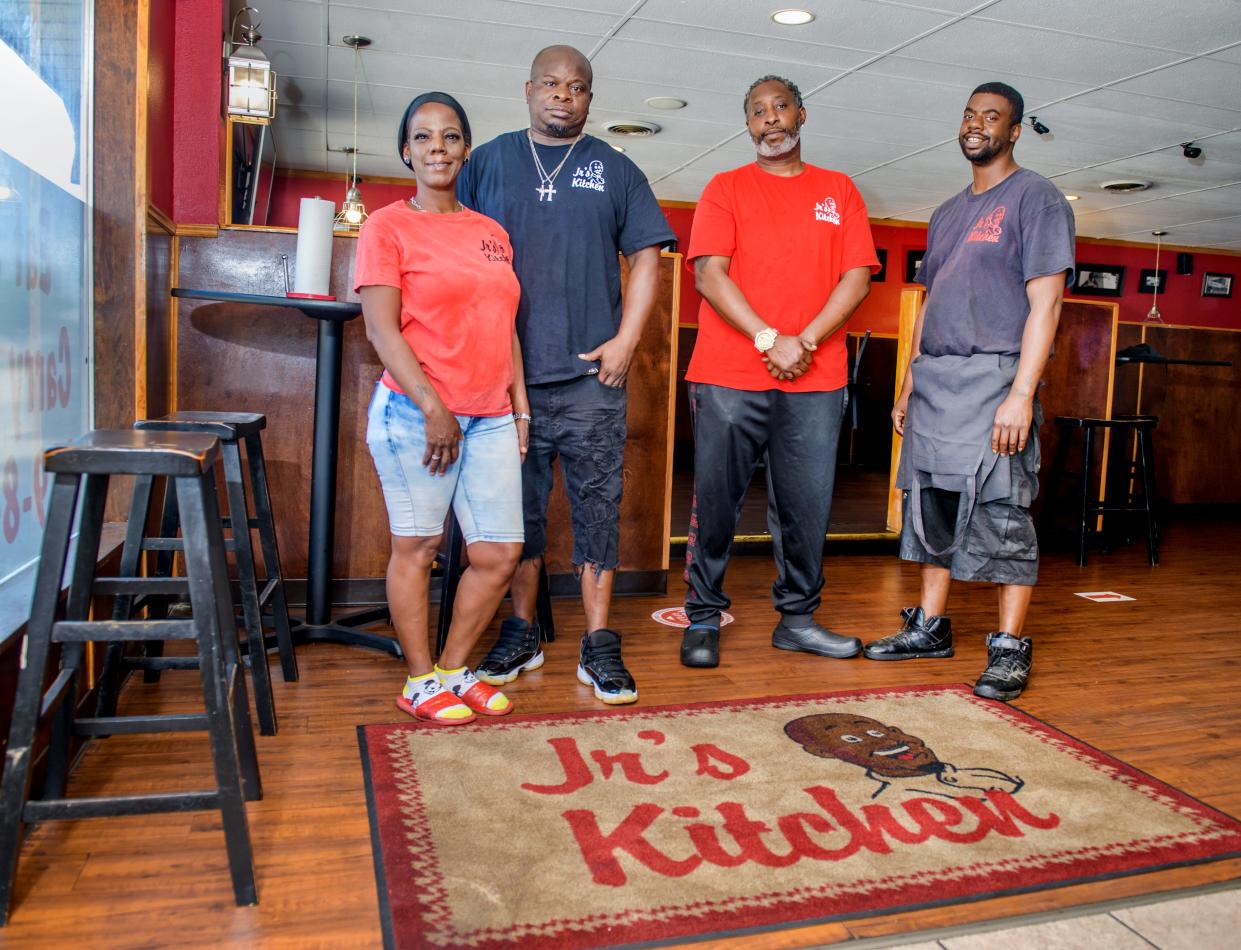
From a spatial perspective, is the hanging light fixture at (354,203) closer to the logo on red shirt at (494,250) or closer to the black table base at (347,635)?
the black table base at (347,635)

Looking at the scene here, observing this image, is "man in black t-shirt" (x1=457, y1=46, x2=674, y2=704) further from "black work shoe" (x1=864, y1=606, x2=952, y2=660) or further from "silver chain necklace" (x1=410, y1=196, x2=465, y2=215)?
"black work shoe" (x1=864, y1=606, x2=952, y2=660)

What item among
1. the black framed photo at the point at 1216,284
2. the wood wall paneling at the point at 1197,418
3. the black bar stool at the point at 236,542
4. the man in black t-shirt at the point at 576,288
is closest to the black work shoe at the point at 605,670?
the man in black t-shirt at the point at 576,288

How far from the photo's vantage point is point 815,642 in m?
2.78

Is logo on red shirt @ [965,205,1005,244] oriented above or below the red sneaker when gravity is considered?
above

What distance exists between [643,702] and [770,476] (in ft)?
2.49

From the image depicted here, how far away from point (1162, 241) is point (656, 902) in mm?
11339

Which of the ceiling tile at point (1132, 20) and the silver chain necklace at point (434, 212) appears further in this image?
the ceiling tile at point (1132, 20)

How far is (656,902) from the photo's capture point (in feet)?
4.76

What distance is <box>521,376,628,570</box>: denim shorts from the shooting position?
2357mm

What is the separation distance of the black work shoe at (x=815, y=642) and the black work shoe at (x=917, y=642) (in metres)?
0.06

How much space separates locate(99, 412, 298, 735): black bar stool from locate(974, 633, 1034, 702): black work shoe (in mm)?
1674

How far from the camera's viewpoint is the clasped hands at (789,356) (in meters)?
2.55

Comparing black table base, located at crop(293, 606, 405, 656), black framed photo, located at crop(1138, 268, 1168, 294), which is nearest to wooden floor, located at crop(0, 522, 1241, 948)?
black table base, located at crop(293, 606, 405, 656)

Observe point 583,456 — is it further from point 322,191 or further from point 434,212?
point 322,191
